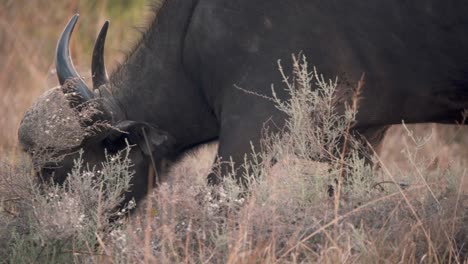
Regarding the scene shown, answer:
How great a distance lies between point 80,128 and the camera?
537 centimetres

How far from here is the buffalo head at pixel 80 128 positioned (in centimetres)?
534

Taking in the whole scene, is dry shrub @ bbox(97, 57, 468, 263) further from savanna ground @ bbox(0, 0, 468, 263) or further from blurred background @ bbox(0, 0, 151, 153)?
blurred background @ bbox(0, 0, 151, 153)

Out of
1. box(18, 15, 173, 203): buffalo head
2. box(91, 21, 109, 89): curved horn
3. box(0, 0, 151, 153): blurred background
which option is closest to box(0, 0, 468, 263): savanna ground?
box(18, 15, 173, 203): buffalo head

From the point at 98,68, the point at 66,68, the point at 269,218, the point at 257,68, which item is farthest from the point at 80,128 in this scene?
the point at 269,218

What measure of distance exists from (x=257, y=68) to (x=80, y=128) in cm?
102

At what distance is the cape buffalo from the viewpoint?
5152 mm

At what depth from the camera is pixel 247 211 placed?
4.41 m

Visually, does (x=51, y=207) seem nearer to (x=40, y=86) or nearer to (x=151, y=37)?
(x=151, y=37)

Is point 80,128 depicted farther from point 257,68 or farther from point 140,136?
point 257,68

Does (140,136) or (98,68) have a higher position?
(98,68)

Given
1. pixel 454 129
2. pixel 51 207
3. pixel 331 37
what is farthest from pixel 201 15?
pixel 454 129

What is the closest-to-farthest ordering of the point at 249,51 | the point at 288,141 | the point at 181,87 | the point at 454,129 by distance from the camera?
the point at 288,141
the point at 249,51
the point at 181,87
the point at 454,129

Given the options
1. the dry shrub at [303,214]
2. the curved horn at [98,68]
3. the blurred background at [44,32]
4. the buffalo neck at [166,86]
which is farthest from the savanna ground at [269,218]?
the blurred background at [44,32]

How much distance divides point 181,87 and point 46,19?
5384 millimetres
